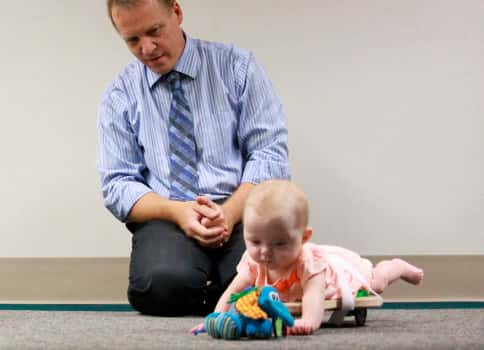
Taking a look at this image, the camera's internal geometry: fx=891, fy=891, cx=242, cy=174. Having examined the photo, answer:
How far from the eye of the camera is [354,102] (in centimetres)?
288

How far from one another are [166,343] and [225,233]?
64cm

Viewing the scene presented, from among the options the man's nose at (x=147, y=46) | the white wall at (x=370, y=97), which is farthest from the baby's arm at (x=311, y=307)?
the white wall at (x=370, y=97)

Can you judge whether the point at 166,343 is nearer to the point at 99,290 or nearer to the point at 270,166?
the point at 270,166

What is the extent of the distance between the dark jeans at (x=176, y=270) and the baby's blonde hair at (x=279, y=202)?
1.77 ft

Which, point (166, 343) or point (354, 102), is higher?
point (354, 102)

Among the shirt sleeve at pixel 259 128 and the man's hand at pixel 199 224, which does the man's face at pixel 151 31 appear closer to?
the shirt sleeve at pixel 259 128

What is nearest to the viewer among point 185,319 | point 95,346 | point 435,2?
point 95,346

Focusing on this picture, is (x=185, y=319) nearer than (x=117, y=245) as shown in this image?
Yes

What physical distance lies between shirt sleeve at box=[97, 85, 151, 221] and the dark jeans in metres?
0.09

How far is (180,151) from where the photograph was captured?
2.21 m

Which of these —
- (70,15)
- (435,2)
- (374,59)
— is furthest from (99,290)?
(435,2)

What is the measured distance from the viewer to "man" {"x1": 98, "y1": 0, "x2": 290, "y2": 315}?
6.78 ft

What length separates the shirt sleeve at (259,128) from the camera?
217 cm

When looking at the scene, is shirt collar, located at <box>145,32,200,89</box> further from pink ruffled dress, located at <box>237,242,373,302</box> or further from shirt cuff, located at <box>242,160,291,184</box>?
pink ruffled dress, located at <box>237,242,373,302</box>
